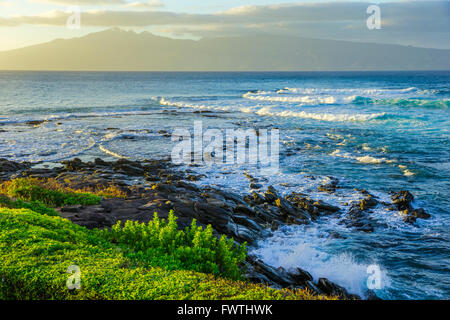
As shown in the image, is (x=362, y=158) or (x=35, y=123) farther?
(x=35, y=123)

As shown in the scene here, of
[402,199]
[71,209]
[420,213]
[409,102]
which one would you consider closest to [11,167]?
[71,209]

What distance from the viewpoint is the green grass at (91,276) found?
5.27 meters

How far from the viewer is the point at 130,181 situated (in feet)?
59.2

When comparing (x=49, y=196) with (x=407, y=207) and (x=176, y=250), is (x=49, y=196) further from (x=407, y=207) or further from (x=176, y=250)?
(x=407, y=207)

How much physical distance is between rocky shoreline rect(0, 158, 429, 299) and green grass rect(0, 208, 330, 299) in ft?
8.55

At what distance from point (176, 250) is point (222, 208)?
5.56 metres

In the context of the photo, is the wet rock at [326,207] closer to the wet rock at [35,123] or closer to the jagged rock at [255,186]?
the jagged rock at [255,186]

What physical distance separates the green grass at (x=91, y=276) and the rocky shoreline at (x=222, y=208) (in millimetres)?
2605

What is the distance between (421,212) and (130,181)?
13.0m

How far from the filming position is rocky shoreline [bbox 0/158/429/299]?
9195mm

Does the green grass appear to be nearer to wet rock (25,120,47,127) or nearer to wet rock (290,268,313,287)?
wet rock (290,268,313,287)

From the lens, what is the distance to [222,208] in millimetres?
12625

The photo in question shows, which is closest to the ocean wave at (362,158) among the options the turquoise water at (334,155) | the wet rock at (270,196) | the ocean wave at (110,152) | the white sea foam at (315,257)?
the turquoise water at (334,155)
